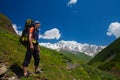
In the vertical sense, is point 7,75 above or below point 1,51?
below

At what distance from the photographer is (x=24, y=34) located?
19.7 meters

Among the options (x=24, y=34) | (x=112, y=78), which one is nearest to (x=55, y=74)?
(x=24, y=34)

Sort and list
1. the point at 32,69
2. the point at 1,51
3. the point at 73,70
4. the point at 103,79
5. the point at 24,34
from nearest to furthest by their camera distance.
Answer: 1. the point at 24,34
2. the point at 32,69
3. the point at 1,51
4. the point at 73,70
5. the point at 103,79

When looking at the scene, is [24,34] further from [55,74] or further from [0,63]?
[55,74]

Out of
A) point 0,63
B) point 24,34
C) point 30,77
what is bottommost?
point 30,77

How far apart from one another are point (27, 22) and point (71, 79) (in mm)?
6907

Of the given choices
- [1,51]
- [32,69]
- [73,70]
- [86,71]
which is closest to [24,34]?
[32,69]

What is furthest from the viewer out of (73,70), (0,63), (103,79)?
(103,79)

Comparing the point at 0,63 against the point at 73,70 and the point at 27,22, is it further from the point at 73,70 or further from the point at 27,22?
the point at 73,70

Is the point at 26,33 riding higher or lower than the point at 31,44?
higher

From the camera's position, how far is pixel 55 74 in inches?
908

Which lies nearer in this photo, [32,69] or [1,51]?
[32,69]

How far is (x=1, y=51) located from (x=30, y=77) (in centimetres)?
648

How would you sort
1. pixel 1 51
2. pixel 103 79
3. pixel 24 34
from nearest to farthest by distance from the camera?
pixel 24 34
pixel 1 51
pixel 103 79
